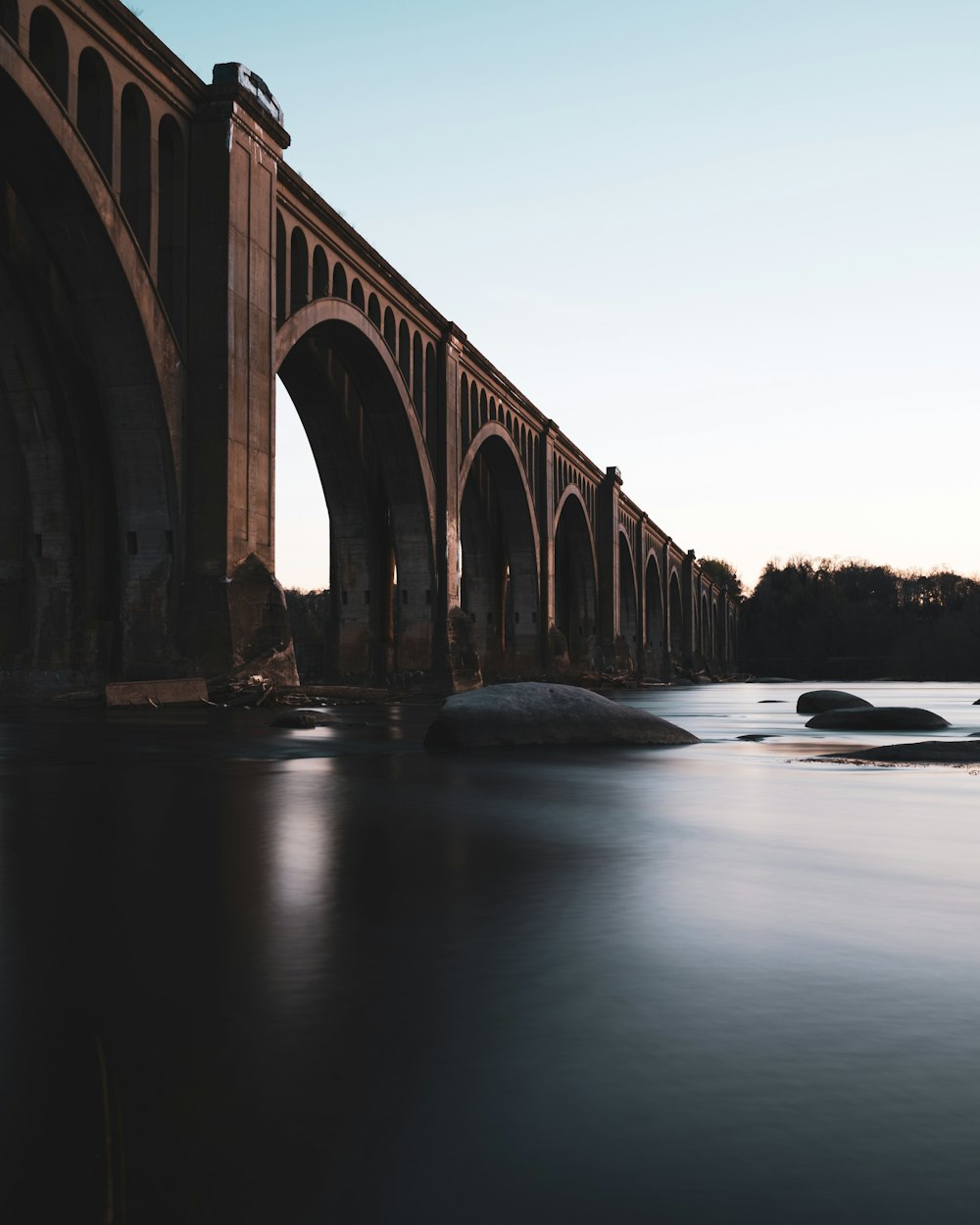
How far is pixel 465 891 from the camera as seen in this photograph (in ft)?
12.2

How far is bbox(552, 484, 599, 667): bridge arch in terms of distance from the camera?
2062 inches

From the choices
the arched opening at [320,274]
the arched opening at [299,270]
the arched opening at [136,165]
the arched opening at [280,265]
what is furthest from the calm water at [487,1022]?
the arched opening at [320,274]

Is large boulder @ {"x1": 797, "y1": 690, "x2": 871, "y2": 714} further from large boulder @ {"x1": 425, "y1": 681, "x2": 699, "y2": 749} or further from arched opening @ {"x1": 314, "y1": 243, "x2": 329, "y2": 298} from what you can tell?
arched opening @ {"x1": 314, "y1": 243, "x2": 329, "y2": 298}

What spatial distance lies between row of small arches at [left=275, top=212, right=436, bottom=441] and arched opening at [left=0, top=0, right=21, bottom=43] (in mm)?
7493

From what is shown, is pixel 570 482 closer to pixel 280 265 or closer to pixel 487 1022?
pixel 280 265

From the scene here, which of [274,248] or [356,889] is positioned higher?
[274,248]

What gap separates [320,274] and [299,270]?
105cm

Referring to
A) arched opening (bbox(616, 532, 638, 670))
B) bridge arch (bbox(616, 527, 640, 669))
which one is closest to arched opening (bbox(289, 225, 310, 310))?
bridge arch (bbox(616, 527, 640, 669))

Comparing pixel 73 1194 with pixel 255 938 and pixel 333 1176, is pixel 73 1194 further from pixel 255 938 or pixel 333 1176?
pixel 255 938

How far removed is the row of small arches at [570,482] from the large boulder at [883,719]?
31.2 meters

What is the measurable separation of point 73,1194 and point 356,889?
2.22 meters

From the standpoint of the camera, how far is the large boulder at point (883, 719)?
48.0ft

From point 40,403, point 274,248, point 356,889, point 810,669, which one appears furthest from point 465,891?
point 810,669

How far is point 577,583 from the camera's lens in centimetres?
5369
